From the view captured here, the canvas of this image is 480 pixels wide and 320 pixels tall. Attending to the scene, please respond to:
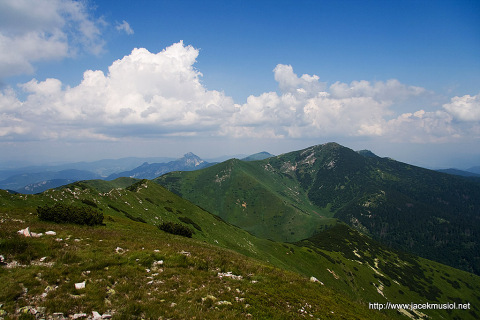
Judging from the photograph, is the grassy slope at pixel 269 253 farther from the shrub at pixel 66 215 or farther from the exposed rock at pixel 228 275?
the shrub at pixel 66 215

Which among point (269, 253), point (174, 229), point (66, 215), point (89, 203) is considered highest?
point (66, 215)

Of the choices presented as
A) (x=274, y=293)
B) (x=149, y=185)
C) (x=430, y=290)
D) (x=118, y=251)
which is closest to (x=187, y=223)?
(x=149, y=185)

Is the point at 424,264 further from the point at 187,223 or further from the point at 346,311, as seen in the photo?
the point at 346,311

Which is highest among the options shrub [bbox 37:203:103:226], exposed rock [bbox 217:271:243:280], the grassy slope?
shrub [bbox 37:203:103:226]

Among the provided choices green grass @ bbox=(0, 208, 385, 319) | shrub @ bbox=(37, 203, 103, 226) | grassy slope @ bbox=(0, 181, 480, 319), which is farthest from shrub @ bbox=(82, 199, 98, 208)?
green grass @ bbox=(0, 208, 385, 319)

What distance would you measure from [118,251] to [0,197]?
35.4 m

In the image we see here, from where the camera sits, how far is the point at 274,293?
15539 mm

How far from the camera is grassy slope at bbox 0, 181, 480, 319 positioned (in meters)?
28.2

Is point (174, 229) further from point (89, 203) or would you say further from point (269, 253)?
point (269, 253)

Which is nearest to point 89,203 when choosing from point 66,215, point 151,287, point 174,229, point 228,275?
point 174,229

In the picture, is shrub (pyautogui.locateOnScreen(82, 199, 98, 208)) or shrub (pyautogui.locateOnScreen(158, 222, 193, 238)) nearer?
Result: shrub (pyautogui.locateOnScreen(158, 222, 193, 238))

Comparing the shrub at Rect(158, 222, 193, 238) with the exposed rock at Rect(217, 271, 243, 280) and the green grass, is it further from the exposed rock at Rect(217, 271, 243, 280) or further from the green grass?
the exposed rock at Rect(217, 271, 243, 280)

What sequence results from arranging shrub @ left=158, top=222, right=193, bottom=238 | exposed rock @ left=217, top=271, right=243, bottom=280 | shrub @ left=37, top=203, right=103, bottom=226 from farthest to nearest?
shrub @ left=158, top=222, right=193, bottom=238
shrub @ left=37, top=203, right=103, bottom=226
exposed rock @ left=217, top=271, right=243, bottom=280

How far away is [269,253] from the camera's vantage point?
70625 millimetres
